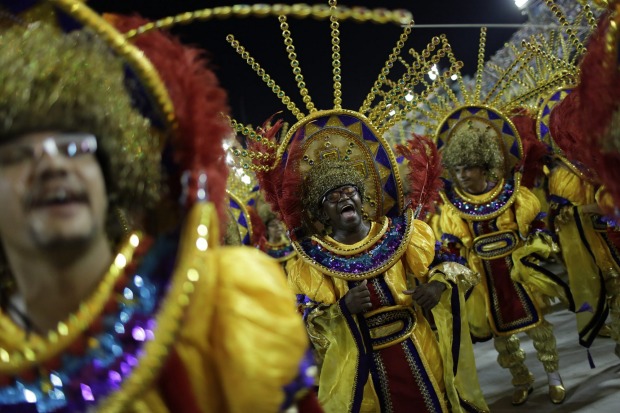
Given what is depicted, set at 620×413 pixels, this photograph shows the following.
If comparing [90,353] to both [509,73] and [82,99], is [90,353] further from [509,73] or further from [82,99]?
[509,73]

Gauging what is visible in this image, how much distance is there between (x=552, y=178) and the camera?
18.7 feet

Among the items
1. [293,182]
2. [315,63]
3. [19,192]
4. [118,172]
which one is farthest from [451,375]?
[315,63]

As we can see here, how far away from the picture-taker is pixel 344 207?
3.51 meters

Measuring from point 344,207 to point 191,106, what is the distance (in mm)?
2122

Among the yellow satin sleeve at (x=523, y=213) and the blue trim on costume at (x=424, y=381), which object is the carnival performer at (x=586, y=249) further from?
the blue trim on costume at (x=424, y=381)

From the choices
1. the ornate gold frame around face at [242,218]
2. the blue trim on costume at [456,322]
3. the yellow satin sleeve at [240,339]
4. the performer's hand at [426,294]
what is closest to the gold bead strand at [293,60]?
the performer's hand at [426,294]

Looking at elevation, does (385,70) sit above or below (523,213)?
above

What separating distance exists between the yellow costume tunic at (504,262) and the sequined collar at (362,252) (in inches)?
83.5

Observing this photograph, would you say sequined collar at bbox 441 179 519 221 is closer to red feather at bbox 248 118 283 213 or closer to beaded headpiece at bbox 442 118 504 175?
beaded headpiece at bbox 442 118 504 175

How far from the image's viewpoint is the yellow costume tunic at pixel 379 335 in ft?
10.6

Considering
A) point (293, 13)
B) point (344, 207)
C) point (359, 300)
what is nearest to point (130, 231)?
point (293, 13)

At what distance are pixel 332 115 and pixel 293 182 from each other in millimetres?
516

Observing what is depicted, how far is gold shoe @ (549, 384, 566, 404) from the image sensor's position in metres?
4.79

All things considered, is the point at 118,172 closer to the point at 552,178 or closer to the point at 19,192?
the point at 19,192
